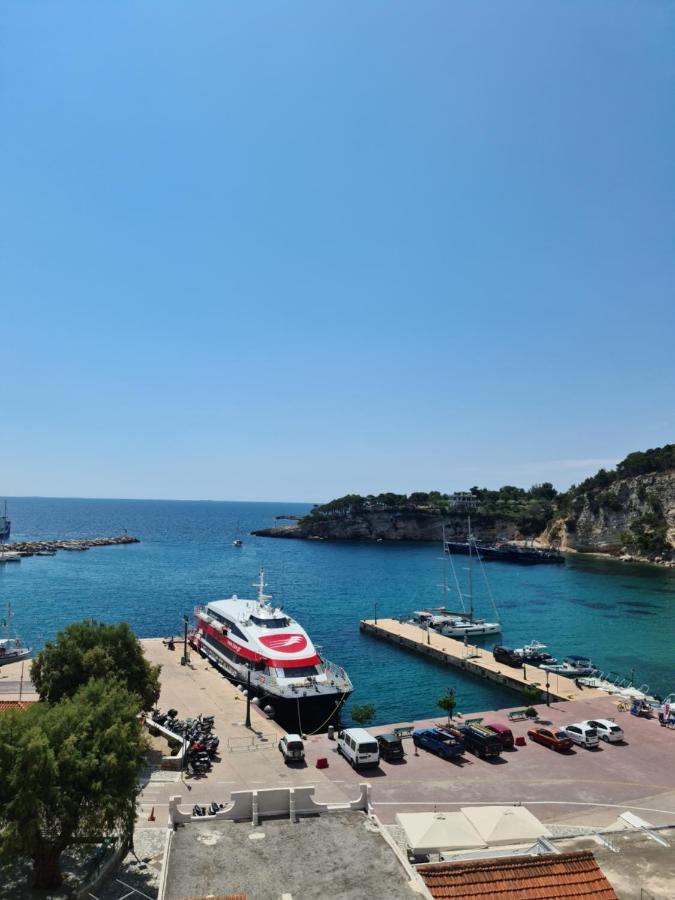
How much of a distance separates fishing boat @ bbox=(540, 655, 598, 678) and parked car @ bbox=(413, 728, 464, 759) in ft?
80.7

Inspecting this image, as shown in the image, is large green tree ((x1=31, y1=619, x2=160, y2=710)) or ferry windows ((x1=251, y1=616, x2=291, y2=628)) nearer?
large green tree ((x1=31, y1=619, x2=160, y2=710))

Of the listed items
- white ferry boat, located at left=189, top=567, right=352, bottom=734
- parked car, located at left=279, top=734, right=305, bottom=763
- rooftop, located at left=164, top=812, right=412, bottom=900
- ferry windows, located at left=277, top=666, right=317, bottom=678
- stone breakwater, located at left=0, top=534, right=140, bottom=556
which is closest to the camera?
rooftop, located at left=164, top=812, right=412, bottom=900

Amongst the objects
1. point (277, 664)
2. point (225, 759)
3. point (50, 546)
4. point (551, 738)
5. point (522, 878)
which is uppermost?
point (522, 878)

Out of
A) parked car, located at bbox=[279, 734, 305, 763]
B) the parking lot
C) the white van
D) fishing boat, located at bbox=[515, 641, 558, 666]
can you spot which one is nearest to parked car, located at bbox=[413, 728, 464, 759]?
the parking lot

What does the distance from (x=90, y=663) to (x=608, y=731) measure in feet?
92.6

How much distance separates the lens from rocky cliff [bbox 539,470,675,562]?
159 metres

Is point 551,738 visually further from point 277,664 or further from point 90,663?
point 90,663

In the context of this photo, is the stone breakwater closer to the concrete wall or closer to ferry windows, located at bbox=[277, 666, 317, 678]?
ferry windows, located at bbox=[277, 666, 317, 678]

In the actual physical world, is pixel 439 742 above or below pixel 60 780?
below

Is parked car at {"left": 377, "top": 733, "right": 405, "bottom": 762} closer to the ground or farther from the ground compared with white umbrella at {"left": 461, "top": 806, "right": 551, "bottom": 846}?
closer to the ground

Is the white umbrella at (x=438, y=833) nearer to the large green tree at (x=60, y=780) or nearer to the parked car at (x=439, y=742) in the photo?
the large green tree at (x=60, y=780)

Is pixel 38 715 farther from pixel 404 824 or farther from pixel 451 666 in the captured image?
pixel 451 666

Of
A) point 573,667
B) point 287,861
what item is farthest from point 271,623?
point 287,861

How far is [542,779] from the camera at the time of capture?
2998cm
